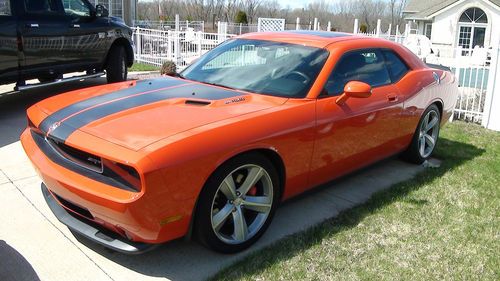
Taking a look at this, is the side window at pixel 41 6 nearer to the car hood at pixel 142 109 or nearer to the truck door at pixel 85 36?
the truck door at pixel 85 36

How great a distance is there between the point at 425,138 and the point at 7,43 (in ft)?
18.4

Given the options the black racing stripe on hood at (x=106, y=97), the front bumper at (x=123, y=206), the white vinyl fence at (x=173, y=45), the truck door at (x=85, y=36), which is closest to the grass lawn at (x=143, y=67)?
the white vinyl fence at (x=173, y=45)

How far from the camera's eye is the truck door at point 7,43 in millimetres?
6406

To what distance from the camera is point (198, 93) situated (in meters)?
3.82

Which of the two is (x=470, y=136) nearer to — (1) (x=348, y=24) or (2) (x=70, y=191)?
(2) (x=70, y=191)

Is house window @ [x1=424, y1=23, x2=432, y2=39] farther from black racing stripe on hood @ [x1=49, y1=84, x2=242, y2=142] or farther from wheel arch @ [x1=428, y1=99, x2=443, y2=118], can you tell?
black racing stripe on hood @ [x1=49, y1=84, x2=242, y2=142]

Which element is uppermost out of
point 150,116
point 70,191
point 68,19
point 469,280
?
point 68,19

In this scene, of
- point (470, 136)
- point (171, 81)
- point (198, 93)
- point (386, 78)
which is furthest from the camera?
point (470, 136)

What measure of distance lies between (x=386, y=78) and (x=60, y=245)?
3.38 metres

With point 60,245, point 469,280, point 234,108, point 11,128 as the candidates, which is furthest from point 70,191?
point 11,128

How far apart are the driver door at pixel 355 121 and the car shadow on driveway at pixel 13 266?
2195 millimetres

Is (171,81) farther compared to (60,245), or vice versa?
(171,81)

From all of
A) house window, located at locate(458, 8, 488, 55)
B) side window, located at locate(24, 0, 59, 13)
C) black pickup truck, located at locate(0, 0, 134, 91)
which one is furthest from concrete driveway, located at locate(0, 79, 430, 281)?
house window, located at locate(458, 8, 488, 55)

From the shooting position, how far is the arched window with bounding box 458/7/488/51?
105ft
